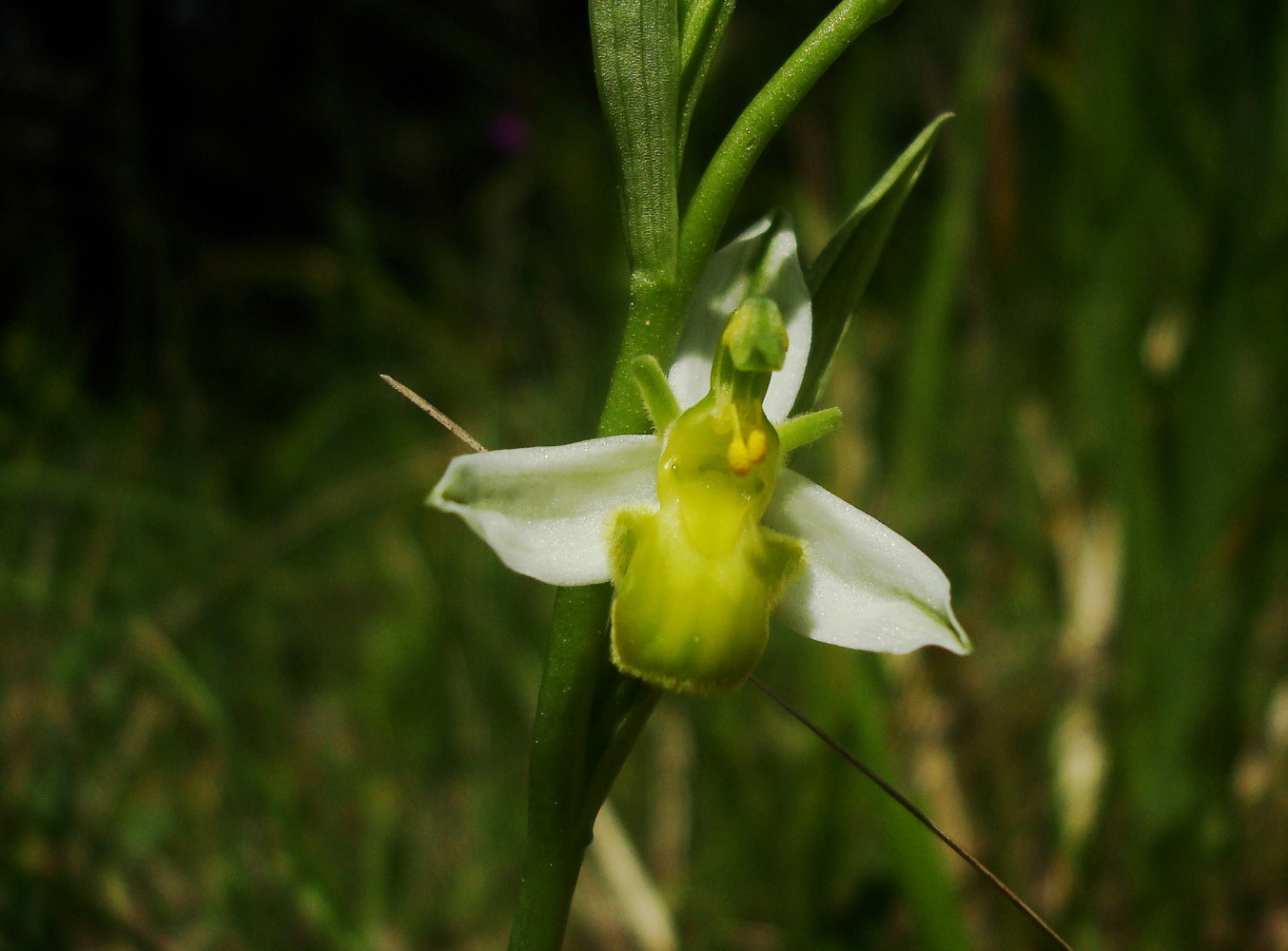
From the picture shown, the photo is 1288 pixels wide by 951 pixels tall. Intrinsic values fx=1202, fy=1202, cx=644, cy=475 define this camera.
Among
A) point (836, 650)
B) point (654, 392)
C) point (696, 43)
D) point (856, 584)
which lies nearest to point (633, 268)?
point (654, 392)

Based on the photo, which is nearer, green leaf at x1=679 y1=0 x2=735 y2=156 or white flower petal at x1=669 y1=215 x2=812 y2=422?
green leaf at x1=679 y1=0 x2=735 y2=156

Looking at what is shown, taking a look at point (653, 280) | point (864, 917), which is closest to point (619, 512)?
point (653, 280)

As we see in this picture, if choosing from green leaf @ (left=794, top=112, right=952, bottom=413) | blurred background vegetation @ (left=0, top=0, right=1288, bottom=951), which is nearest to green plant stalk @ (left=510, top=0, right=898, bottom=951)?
green leaf @ (left=794, top=112, right=952, bottom=413)

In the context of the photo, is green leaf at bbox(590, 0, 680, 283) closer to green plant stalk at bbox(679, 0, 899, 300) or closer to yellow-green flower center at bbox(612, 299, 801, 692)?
green plant stalk at bbox(679, 0, 899, 300)

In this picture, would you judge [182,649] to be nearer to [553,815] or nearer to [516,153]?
[553,815]

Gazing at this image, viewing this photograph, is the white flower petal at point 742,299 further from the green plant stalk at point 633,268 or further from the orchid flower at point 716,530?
the green plant stalk at point 633,268

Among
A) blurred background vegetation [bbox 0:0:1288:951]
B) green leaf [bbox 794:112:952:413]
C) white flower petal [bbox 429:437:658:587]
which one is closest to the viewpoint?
white flower petal [bbox 429:437:658:587]
